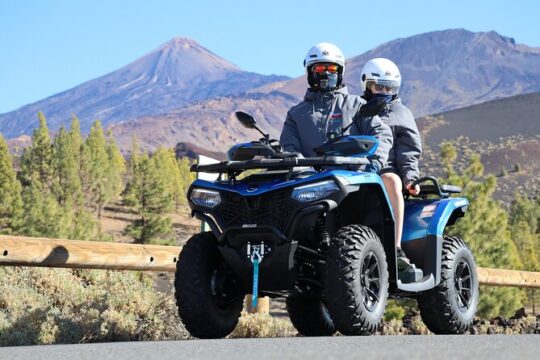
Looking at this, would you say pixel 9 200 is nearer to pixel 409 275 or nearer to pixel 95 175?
pixel 95 175

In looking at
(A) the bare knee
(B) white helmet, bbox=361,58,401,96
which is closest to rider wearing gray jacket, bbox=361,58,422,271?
(B) white helmet, bbox=361,58,401,96

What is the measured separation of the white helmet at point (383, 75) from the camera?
859 centimetres

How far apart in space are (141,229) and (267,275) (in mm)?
78976

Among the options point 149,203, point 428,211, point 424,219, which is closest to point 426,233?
point 424,219

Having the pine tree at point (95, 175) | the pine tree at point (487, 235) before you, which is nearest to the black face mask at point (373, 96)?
the pine tree at point (487, 235)

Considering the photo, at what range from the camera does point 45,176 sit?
95750 millimetres

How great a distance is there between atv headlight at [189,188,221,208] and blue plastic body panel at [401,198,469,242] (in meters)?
1.83

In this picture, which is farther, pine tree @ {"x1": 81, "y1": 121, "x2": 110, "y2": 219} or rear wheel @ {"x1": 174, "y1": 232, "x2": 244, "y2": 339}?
pine tree @ {"x1": 81, "y1": 121, "x2": 110, "y2": 219}

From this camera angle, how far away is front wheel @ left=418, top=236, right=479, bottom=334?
8.07 meters

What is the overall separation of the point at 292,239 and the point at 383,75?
8.16 feet

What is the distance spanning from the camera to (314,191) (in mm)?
6570

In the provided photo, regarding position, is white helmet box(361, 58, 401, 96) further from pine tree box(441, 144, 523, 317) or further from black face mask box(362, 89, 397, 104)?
pine tree box(441, 144, 523, 317)

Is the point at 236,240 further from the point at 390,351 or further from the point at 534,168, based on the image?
the point at 534,168

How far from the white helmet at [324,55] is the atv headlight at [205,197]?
145cm
